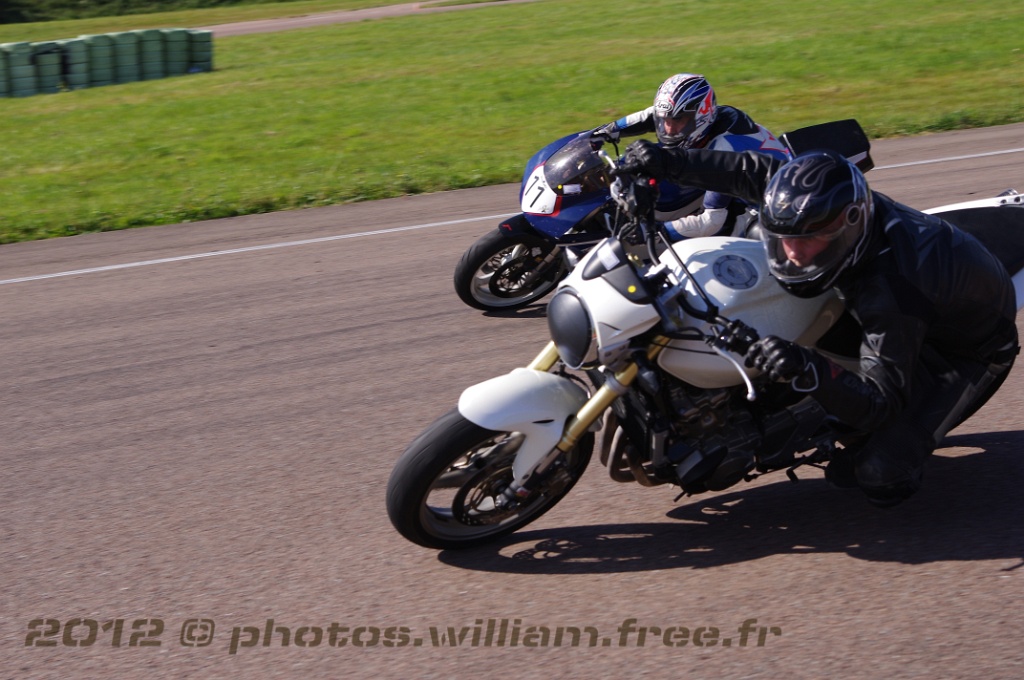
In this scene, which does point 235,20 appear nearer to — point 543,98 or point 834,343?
point 543,98

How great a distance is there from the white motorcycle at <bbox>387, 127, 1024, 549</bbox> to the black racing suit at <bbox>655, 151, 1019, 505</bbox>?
27cm

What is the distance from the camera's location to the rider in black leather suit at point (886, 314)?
3.91m

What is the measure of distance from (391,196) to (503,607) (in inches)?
318

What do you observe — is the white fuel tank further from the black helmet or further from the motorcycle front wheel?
the motorcycle front wheel

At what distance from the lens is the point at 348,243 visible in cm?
973

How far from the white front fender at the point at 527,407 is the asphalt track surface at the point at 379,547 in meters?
0.50

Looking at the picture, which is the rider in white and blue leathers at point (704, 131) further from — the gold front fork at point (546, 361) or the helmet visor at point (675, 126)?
the gold front fork at point (546, 361)

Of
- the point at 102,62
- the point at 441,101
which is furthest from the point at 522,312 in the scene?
the point at 102,62

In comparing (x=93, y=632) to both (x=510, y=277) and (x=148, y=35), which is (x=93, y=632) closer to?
(x=510, y=277)

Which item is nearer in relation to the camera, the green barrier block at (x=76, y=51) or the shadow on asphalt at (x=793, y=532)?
the shadow on asphalt at (x=793, y=532)

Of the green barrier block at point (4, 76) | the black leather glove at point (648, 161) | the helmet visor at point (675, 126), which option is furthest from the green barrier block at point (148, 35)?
the black leather glove at point (648, 161)

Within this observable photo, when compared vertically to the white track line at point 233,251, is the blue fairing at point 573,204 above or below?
above

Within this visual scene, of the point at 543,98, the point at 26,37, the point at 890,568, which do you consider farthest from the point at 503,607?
the point at 26,37

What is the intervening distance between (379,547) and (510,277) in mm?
3371
